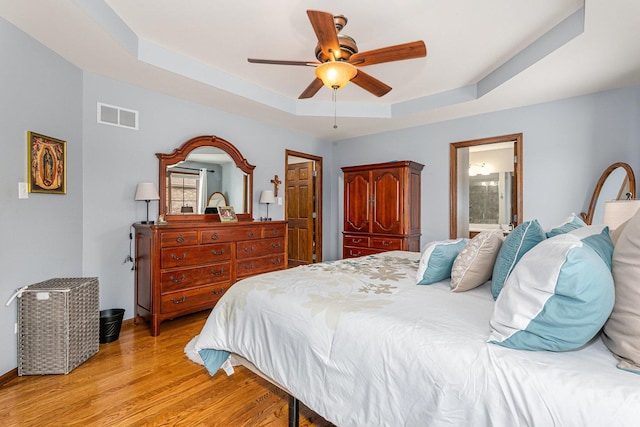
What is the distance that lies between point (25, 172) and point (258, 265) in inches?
87.6

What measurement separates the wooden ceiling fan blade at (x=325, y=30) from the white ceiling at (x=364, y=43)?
0.39 meters

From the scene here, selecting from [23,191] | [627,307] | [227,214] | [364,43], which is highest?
[364,43]

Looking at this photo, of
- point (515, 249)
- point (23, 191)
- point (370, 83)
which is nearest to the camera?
point (515, 249)

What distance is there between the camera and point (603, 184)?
10.6 ft

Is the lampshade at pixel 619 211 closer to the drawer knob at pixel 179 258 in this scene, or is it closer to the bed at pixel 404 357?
the bed at pixel 404 357

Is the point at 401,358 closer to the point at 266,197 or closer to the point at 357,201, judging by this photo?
the point at 266,197

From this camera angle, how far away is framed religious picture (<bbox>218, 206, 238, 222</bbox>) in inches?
150

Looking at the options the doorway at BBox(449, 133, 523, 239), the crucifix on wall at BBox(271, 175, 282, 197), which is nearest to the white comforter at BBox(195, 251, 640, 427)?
the crucifix on wall at BBox(271, 175, 282, 197)

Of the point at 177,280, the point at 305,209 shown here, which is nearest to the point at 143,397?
the point at 177,280

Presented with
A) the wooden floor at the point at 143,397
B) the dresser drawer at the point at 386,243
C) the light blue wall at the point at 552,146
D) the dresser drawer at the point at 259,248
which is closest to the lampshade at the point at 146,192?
the dresser drawer at the point at 259,248

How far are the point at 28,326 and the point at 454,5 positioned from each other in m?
3.76

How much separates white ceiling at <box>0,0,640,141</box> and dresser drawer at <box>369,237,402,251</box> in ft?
5.87

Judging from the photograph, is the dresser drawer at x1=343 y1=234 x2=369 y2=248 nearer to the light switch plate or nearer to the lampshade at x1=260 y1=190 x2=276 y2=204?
the lampshade at x1=260 y1=190 x2=276 y2=204

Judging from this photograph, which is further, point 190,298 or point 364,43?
point 190,298
